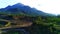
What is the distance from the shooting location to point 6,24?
1651mm

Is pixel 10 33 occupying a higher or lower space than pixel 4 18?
lower

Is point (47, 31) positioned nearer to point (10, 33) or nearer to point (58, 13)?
point (58, 13)

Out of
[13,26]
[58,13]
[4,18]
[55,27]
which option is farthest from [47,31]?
[4,18]

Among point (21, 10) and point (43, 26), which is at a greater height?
point (21, 10)

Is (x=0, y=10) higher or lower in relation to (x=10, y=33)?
higher

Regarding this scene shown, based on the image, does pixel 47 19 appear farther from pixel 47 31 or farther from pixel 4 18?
pixel 4 18

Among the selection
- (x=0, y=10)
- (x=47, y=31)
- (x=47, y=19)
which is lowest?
(x=47, y=31)

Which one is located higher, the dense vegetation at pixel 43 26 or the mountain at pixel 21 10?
the mountain at pixel 21 10

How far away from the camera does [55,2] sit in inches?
67.9

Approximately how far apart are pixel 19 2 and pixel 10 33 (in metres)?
0.32

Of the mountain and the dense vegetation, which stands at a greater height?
the mountain

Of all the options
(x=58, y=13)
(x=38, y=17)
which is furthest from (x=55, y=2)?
(x=38, y=17)

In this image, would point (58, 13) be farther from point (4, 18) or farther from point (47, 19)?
point (4, 18)

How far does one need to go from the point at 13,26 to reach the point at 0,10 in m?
0.21
